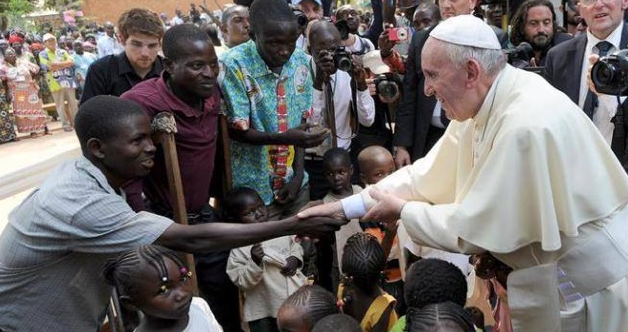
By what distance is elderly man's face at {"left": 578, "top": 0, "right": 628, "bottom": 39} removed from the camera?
13.3 ft

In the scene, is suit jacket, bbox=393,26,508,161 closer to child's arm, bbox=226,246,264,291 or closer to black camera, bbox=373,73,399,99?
black camera, bbox=373,73,399,99

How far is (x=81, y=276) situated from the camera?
8.87 ft

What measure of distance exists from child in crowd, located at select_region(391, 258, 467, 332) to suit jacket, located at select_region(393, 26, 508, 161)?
79.3 inches

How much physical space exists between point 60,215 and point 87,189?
152mm

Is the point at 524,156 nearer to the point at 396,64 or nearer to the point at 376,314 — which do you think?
the point at 376,314

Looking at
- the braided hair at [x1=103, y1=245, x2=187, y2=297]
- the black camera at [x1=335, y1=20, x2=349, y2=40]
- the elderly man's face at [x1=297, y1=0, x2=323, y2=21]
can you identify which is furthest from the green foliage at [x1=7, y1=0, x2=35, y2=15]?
the braided hair at [x1=103, y1=245, x2=187, y2=297]

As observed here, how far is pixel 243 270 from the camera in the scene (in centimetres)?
372

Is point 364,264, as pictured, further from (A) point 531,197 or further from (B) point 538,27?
(B) point 538,27

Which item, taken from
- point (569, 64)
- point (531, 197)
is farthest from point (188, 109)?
point (569, 64)

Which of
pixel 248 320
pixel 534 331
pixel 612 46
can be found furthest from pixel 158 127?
pixel 612 46

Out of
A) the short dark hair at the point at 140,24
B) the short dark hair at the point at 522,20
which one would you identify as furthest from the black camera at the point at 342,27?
the short dark hair at the point at 140,24

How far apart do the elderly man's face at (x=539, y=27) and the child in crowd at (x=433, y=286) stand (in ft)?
9.21

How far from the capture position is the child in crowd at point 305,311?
9.82 feet

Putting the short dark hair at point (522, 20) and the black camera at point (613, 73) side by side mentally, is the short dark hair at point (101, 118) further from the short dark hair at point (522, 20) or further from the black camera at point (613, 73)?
the short dark hair at point (522, 20)
